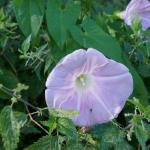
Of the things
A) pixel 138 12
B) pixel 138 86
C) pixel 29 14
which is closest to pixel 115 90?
pixel 138 86

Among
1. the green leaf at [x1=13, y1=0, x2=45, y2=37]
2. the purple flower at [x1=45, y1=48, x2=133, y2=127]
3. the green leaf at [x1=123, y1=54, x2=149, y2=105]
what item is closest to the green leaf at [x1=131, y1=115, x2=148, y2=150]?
the purple flower at [x1=45, y1=48, x2=133, y2=127]

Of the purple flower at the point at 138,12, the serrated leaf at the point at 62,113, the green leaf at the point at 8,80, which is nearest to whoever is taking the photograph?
the serrated leaf at the point at 62,113

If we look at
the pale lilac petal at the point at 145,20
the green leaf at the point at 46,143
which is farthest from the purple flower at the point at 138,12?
the green leaf at the point at 46,143

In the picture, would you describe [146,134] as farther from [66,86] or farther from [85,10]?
[85,10]

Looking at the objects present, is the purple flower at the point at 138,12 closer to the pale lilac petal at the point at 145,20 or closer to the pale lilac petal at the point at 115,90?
the pale lilac petal at the point at 145,20

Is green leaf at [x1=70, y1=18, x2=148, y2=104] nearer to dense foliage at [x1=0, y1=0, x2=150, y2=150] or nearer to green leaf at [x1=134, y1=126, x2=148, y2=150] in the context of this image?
dense foliage at [x1=0, y1=0, x2=150, y2=150]

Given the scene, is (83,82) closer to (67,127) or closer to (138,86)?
(138,86)
